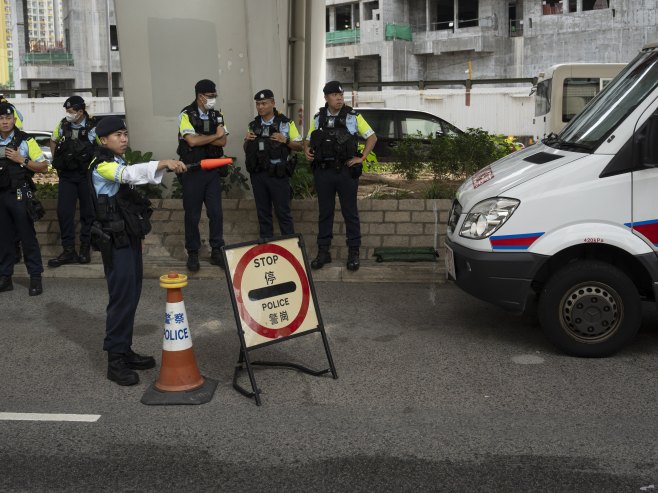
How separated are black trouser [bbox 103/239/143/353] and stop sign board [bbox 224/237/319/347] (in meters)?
0.77

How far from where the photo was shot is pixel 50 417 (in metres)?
5.42

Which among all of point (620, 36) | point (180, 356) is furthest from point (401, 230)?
point (620, 36)

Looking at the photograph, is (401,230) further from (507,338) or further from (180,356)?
(180,356)

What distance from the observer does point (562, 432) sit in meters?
5.08

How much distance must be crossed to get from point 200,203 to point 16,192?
1883mm

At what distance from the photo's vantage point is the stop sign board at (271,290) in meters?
5.79

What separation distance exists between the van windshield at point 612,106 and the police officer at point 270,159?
320 centimetres

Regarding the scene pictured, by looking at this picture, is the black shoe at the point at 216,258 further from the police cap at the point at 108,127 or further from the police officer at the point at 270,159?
Answer: the police cap at the point at 108,127

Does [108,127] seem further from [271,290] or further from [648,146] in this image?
[648,146]

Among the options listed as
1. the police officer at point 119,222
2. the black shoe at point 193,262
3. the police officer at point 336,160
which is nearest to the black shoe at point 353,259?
the police officer at point 336,160

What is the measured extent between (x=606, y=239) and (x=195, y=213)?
4.76 metres

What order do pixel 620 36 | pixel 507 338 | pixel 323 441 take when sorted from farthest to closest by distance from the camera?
pixel 620 36, pixel 507 338, pixel 323 441

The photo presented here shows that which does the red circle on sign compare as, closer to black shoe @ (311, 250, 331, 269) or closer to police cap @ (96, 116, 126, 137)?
police cap @ (96, 116, 126, 137)

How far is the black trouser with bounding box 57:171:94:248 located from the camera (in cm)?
985
